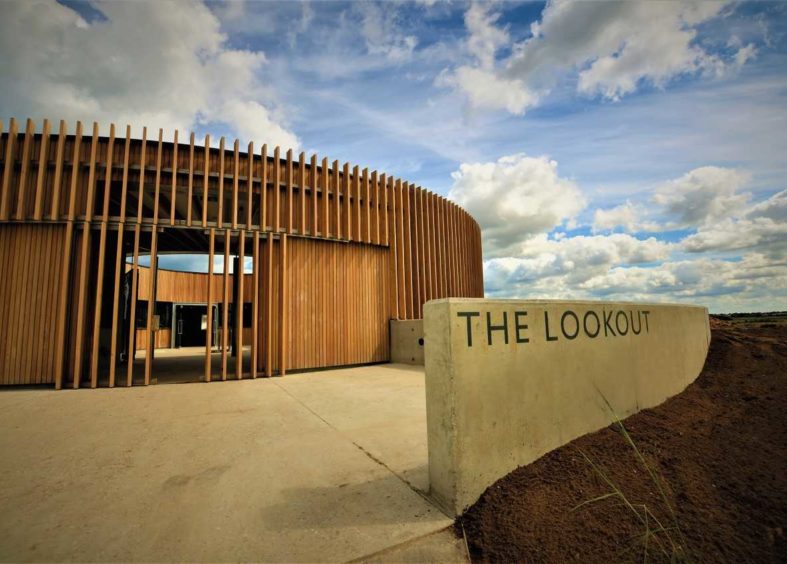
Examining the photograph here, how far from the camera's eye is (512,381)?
2.72m

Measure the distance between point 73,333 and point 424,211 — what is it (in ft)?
30.3

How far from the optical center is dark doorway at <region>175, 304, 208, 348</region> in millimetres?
20875

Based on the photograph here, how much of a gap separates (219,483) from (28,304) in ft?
24.1

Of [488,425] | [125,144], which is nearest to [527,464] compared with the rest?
[488,425]

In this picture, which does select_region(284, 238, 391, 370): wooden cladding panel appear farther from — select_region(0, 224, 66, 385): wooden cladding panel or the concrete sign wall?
the concrete sign wall

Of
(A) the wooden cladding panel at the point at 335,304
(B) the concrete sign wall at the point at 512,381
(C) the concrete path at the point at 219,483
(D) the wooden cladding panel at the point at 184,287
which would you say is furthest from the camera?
(D) the wooden cladding panel at the point at 184,287

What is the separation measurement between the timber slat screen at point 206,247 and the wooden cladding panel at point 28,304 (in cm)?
2

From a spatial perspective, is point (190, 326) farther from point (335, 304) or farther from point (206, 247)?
point (335, 304)

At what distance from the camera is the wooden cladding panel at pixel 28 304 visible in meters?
7.04

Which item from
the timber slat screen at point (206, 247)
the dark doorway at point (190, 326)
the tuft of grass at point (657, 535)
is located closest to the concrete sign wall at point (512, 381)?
the tuft of grass at point (657, 535)

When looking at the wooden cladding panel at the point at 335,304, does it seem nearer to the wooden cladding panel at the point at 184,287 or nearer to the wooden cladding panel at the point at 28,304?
the wooden cladding panel at the point at 28,304

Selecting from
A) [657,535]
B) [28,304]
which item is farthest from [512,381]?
[28,304]

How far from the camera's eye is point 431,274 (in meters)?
11.7

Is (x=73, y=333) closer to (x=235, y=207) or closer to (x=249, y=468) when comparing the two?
(x=235, y=207)
